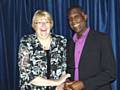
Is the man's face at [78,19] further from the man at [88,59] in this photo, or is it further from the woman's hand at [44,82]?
the woman's hand at [44,82]

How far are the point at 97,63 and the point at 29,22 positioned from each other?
47.3 inches

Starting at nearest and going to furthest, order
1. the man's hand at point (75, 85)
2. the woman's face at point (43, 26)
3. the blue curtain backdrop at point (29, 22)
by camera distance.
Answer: the man's hand at point (75, 85)
the woman's face at point (43, 26)
the blue curtain backdrop at point (29, 22)

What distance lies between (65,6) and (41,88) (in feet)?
3.75

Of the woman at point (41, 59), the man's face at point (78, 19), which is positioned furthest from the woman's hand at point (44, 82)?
the man's face at point (78, 19)

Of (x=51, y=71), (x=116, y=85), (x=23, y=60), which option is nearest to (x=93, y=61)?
(x=51, y=71)

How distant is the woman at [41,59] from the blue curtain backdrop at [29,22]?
813 mm

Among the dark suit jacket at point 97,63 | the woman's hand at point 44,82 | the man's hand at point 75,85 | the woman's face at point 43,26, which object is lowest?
the man's hand at point 75,85

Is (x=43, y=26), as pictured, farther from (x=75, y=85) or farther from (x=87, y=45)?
(x=75, y=85)

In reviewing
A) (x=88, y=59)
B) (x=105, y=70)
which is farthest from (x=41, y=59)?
(x=105, y=70)

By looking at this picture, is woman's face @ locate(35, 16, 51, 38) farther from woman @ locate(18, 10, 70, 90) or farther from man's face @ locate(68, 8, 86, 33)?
man's face @ locate(68, 8, 86, 33)

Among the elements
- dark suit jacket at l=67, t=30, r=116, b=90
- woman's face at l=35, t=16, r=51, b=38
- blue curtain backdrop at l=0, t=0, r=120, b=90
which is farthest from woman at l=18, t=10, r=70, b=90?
blue curtain backdrop at l=0, t=0, r=120, b=90

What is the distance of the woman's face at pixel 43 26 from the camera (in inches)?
95.1

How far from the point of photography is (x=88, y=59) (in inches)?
95.3

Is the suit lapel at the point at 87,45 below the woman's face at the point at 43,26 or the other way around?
below
